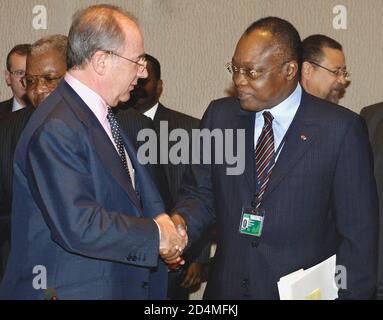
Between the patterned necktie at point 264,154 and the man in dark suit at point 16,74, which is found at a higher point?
the man in dark suit at point 16,74

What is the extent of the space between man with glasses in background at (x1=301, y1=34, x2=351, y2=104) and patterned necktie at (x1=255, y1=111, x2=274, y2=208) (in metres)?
1.52

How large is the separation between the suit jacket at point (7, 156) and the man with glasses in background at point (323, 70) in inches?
69.4

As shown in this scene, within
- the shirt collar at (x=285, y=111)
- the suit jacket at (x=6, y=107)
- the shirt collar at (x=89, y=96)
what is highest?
the suit jacket at (x=6, y=107)

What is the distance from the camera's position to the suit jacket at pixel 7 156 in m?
3.87

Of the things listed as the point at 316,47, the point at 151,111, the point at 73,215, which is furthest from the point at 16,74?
the point at 73,215

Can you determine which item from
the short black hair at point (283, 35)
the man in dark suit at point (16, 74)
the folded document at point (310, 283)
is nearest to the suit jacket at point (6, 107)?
the man in dark suit at point (16, 74)

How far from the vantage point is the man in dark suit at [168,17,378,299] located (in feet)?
9.90

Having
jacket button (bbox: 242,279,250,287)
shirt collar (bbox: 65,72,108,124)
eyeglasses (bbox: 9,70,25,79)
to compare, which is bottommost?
jacket button (bbox: 242,279,250,287)

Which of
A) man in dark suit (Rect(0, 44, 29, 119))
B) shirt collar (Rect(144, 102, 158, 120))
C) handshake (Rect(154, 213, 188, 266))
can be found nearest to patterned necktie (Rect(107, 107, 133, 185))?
handshake (Rect(154, 213, 188, 266))

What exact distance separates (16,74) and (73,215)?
307cm

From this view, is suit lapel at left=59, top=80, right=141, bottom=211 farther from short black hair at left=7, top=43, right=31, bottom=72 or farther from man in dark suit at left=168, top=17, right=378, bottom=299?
short black hair at left=7, top=43, right=31, bottom=72

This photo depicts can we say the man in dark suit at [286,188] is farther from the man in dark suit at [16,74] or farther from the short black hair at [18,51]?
the short black hair at [18,51]

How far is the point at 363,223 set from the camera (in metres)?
3.02

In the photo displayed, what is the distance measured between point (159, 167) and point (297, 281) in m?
1.62
